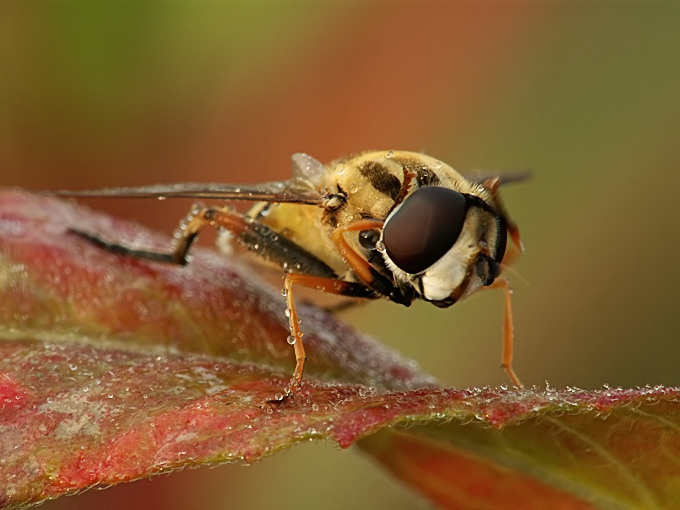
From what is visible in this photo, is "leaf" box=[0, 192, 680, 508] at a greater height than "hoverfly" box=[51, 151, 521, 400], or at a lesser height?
lesser

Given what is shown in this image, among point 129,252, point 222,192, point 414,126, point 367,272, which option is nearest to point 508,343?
point 367,272

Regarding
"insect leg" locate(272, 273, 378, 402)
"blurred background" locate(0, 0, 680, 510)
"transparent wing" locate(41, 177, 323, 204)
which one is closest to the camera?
"insect leg" locate(272, 273, 378, 402)

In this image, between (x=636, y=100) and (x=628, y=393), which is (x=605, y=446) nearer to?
(x=628, y=393)

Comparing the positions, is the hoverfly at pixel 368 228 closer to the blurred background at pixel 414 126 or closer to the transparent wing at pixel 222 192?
the transparent wing at pixel 222 192

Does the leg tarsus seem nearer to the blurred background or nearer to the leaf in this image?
the leaf

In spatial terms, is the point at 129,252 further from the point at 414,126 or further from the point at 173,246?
the point at 414,126

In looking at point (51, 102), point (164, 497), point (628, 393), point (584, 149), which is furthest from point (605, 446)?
point (51, 102)

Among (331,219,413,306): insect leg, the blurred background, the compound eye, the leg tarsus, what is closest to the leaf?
the leg tarsus
